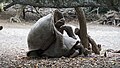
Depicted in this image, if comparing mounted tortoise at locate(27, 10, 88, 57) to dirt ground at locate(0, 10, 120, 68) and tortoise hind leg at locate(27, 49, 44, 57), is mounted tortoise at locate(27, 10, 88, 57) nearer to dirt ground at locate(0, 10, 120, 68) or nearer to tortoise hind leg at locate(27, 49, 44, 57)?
tortoise hind leg at locate(27, 49, 44, 57)

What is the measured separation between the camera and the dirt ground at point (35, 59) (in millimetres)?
3920

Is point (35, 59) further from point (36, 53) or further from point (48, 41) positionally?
point (48, 41)

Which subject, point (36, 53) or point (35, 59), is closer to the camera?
point (35, 59)

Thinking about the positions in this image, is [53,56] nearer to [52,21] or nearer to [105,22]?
[52,21]

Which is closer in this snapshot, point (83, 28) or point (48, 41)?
point (48, 41)

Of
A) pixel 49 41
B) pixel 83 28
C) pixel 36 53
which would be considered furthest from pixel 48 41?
pixel 83 28

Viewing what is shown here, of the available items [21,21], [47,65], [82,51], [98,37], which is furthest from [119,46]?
[21,21]

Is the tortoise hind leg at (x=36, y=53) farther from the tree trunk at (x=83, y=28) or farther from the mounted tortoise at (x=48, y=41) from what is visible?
the tree trunk at (x=83, y=28)

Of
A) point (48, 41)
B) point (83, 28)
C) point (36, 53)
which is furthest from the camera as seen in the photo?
point (83, 28)

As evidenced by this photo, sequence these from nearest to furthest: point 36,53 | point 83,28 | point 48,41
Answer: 1. point 48,41
2. point 36,53
3. point 83,28

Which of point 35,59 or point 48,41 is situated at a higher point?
point 48,41

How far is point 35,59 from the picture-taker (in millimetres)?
4605

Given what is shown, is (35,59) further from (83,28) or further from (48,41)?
(83,28)

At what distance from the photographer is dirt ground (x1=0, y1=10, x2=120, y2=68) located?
3.92m
